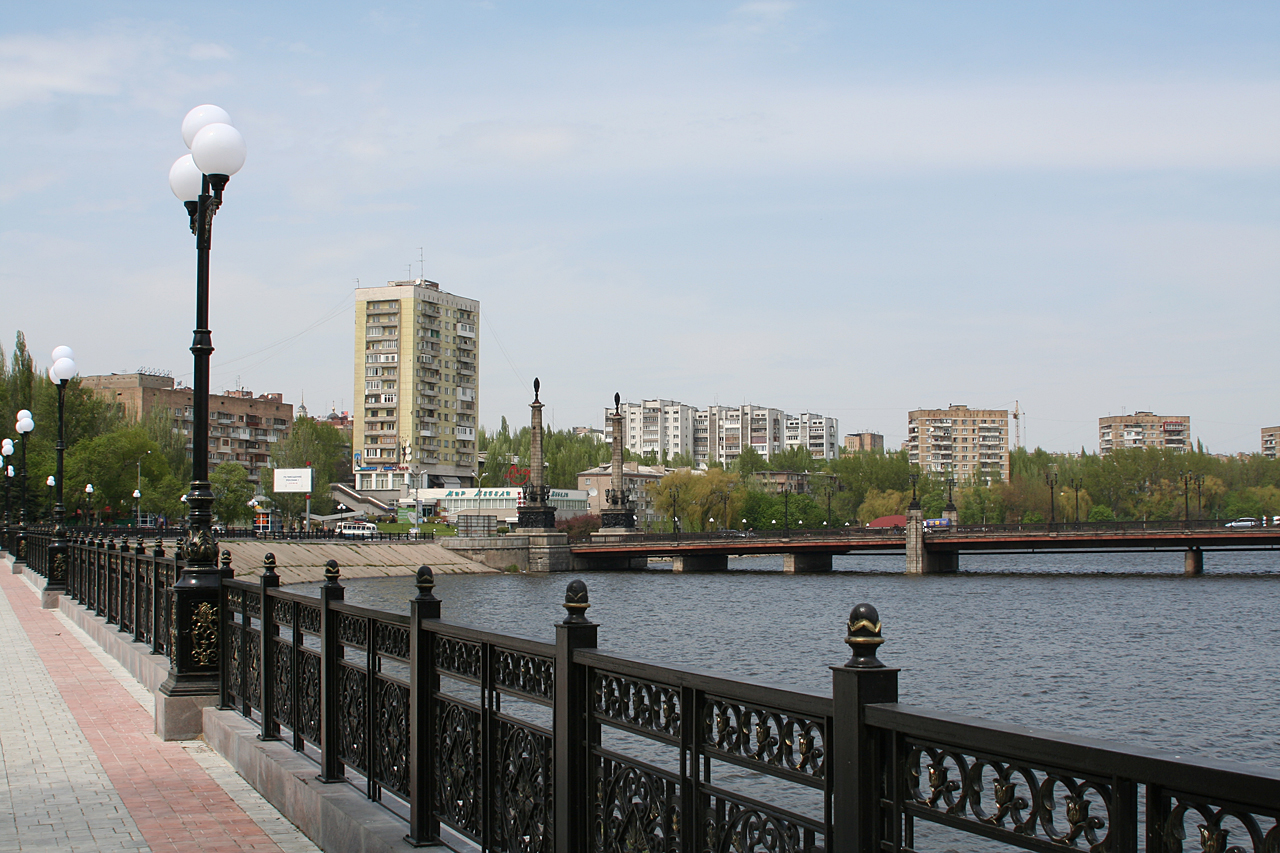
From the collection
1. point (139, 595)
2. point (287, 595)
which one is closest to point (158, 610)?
point (139, 595)

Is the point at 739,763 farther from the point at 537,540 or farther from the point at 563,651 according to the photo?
the point at 537,540

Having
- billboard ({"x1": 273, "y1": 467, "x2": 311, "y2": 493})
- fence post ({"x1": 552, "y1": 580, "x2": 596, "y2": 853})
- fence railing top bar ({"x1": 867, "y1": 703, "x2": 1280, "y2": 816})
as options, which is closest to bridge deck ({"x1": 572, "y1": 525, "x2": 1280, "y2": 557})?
billboard ({"x1": 273, "y1": 467, "x2": 311, "y2": 493})

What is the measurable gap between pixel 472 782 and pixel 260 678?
143 inches

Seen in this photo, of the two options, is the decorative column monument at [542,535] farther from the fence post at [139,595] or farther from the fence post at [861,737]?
the fence post at [861,737]

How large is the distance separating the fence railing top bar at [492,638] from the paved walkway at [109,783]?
6.24ft

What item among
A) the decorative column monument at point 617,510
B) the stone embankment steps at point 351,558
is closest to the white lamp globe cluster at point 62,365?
the stone embankment steps at point 351,558

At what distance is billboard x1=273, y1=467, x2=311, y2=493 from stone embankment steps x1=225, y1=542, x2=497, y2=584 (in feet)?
47.0

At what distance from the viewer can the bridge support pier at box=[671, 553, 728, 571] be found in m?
84.1

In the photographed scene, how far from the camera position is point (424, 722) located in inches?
202

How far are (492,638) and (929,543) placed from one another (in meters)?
71.5

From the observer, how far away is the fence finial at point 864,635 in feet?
8.59

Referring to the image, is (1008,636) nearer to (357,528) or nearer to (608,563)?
(608,563)

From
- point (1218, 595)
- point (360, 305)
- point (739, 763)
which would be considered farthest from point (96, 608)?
point (360, 305)

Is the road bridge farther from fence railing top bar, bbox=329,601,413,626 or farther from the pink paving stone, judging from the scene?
fence railing top bar, bbox=329,601,413,626
